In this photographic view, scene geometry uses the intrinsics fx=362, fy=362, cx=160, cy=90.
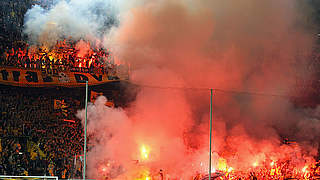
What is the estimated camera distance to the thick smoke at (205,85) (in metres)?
4.41

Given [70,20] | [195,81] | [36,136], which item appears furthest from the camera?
[195,81]

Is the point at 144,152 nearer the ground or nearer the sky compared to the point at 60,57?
nearer the ground

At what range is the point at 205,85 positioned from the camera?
4.60 metres

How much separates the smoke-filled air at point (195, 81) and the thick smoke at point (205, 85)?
12 millimetres

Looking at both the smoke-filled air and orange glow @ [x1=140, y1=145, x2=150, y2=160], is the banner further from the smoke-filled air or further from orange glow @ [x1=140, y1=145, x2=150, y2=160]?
orange glow @ [x1=140, y1=145, x2=150, y2=160]

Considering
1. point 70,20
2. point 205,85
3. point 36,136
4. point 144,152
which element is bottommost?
point 144,152

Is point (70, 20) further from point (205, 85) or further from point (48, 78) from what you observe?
point (205, 85)

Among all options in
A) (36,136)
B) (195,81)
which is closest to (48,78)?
(36,136)

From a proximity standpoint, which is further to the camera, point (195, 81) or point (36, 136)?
point (195, 81)

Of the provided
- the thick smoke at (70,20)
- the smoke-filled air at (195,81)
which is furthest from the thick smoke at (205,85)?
the thick smoke at (70,20)

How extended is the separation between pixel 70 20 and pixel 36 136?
56.6 inches

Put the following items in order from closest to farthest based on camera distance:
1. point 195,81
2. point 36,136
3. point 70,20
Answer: point 36,136 < point 70,20 < point 195,81

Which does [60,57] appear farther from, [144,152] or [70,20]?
[144,152]

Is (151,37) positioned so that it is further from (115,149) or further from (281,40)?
(281,40)
